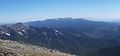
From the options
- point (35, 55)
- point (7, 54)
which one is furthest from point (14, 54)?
point (35, 55)

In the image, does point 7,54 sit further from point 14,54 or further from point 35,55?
point 35,55

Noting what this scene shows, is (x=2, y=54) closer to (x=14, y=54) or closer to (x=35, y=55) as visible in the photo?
(x=14, y=54)

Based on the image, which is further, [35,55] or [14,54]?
[35,55]

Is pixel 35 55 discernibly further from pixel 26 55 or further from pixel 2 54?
pixel 2 54

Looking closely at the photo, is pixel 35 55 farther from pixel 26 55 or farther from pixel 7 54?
pixel 7 54

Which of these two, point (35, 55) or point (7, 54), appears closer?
point (7, 54)

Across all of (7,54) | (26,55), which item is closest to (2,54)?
(7,54)

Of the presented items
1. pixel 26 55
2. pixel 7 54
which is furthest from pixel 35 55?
pixel 7 54
